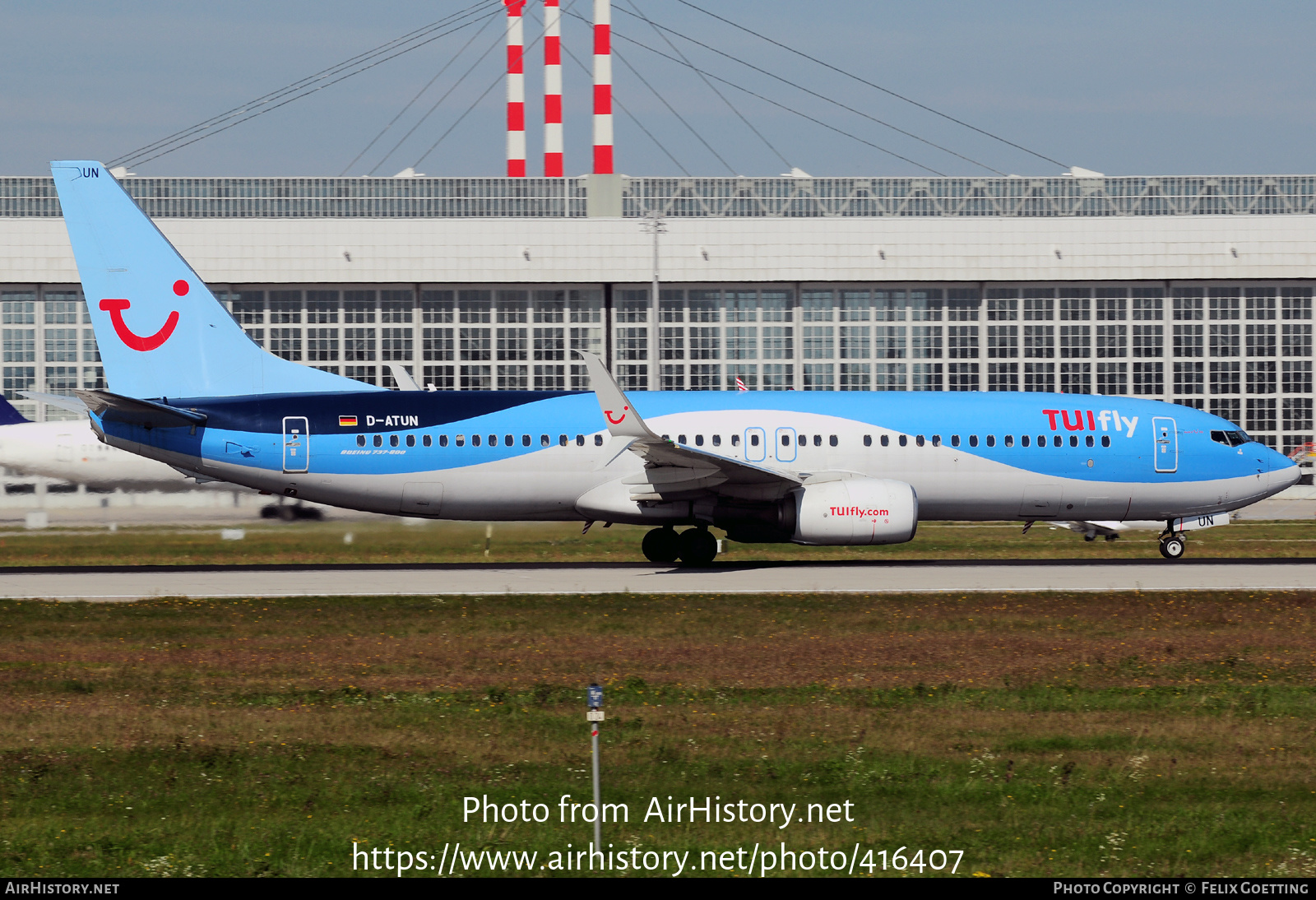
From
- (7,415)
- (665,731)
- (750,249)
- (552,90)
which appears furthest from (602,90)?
(665,731)

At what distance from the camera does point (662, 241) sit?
208 feet

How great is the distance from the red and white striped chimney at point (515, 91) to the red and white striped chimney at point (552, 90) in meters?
1.97

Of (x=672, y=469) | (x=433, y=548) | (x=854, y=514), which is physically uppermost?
(x=672, y=469)

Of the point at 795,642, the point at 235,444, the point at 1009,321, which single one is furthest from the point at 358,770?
the point at 1009,321

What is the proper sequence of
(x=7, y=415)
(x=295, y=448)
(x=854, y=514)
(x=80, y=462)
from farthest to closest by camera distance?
(x=7, y=415) → (x=80, y=462) → (x=295, y=448) → (x=854, y=514)

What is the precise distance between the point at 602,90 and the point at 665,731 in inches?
3177

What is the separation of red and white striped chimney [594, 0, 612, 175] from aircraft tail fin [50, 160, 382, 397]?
5266 cm

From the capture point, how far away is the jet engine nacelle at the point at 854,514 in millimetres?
30688

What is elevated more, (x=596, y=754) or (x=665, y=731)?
(x=596, y=754)

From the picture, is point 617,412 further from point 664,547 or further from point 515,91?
point 515,91

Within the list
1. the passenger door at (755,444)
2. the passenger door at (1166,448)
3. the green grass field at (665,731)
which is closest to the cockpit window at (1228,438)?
the passenger door at (1166,448)

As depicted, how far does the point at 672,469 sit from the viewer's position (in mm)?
31484

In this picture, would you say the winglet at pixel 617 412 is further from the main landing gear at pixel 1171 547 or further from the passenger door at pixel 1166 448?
the main landing gear at pixel 1171 547

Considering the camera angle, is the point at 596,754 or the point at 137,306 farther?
the point at 137,306
